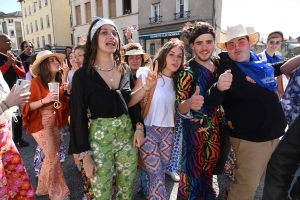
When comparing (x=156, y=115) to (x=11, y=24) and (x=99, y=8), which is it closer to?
(x=99, y=8)

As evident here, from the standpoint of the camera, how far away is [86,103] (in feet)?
5.73

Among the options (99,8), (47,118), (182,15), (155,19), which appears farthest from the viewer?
(99,8)

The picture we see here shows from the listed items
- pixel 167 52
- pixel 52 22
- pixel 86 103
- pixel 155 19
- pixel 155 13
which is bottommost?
pixel 86 103

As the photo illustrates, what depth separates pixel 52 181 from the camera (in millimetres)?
2455

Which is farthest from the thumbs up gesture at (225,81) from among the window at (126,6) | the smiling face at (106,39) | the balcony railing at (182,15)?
the window at (126,6)

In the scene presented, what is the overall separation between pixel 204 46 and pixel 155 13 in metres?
15.8

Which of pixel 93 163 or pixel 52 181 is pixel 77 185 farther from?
pixel 93 163

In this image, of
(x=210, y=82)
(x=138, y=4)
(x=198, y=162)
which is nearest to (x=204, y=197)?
(x=198, y=162)

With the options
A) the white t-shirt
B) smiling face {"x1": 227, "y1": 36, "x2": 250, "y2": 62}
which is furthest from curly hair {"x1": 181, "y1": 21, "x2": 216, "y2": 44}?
the white t-shirt

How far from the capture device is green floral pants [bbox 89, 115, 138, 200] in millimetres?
1767

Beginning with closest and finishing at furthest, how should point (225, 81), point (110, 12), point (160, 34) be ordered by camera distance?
1. point (225, 81)
2. point (160, 34)
3. point (110, 12)

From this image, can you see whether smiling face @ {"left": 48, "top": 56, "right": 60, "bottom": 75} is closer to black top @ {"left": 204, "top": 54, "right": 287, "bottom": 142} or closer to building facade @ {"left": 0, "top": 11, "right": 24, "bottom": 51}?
black top @ {"left": 204, "top": 54, "right": 287, "bottom": 142}

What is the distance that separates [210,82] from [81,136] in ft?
4.52

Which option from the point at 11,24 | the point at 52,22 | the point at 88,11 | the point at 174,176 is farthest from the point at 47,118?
the point at 11,24
